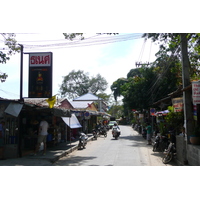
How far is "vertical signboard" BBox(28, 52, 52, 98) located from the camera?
10.9 meters

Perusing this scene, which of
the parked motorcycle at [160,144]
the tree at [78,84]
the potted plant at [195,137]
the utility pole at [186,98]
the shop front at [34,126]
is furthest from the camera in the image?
the tree at [78,84]

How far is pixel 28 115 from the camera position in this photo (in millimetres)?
13531

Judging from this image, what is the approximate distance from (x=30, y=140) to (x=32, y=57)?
5273 mm

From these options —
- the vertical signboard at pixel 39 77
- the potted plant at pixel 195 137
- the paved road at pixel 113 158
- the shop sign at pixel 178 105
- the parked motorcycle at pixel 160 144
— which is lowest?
the paved road at pixel 113 158

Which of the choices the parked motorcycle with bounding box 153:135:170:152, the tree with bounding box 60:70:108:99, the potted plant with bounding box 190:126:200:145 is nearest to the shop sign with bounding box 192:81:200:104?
the potted plant with bounding box 190:126:200:145

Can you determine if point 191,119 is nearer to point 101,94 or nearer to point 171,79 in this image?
point 171,79

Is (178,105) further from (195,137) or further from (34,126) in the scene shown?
(34,126)

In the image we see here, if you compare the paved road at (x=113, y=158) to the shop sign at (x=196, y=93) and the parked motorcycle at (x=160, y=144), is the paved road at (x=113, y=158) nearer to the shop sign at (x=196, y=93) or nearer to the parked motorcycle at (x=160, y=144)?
the parked motorcycle at (x=160, y=144)

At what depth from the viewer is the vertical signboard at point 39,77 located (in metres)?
10.9

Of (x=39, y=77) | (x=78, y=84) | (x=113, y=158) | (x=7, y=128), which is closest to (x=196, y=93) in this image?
(x=113, y=158)

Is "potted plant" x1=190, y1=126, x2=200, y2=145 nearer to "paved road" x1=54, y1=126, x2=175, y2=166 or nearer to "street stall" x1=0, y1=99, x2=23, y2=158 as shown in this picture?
"paved road" x1=54, y1=126, x2=175, y2=166

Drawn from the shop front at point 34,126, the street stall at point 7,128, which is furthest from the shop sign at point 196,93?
the shop front at point 34,126

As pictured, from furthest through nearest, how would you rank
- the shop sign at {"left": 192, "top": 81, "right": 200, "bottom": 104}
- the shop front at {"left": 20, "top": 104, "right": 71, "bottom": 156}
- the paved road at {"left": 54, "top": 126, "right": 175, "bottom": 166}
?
the shop front at {"left": 20, "top": 104, "right": 71, "bottom": 156}
the paved road at {"left": 54, "top": 126, "right": 175, "bottom": 166}
the shop sign at {"left": 192, "top": 81, "right": 200, "bottom": 104}

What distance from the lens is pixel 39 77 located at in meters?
11.0
